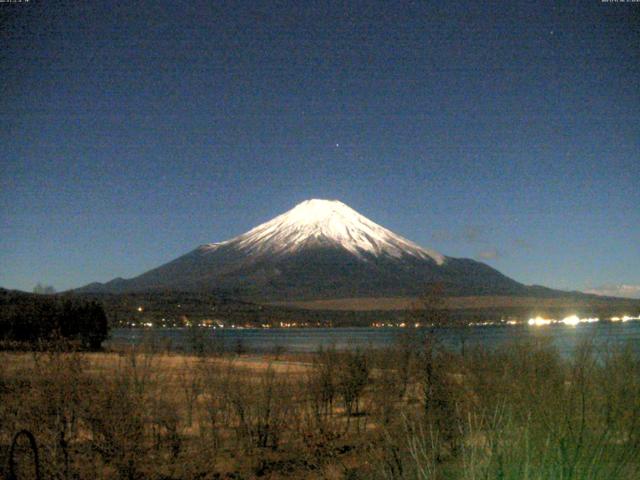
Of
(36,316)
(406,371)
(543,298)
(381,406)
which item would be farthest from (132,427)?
(543,298)

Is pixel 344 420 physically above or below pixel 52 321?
below

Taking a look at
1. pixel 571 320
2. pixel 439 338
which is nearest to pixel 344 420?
pixel 439 338

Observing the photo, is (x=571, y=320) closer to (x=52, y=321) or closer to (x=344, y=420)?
(x=52, y=321)

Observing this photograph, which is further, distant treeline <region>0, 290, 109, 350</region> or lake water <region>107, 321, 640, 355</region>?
distant treeline <region>0, 290, 109, 350</region>

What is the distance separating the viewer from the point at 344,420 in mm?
18344

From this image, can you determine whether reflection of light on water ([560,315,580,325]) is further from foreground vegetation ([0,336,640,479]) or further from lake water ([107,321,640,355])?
foreground vegetation ([0,336,640,479])

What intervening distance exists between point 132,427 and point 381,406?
5.82 m

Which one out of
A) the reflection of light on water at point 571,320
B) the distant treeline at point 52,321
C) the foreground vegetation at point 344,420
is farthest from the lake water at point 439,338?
the reflection of light on water at point 571,320

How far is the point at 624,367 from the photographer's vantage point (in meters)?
8.95

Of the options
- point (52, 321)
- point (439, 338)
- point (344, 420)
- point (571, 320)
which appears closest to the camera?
point (439, 338)

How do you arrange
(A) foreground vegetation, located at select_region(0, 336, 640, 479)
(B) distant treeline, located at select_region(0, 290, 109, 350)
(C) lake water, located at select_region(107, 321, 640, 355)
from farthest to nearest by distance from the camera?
(B) distant treeline, located at select_region(0, 290, 109, 350) < (C) lake water, located at select_region(107, 321, 640, 355) < (A) foreground vegetation, located at select_region(0, 336, 640, 479)

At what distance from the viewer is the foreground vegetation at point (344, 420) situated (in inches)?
197

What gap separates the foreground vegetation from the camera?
5016 mm

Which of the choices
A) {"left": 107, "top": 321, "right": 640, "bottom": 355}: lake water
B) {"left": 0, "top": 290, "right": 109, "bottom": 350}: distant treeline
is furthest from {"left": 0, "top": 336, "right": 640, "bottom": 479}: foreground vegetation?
{"left": 0, "top": 290, "right": 109, "bottom": 350}: distant treeline
